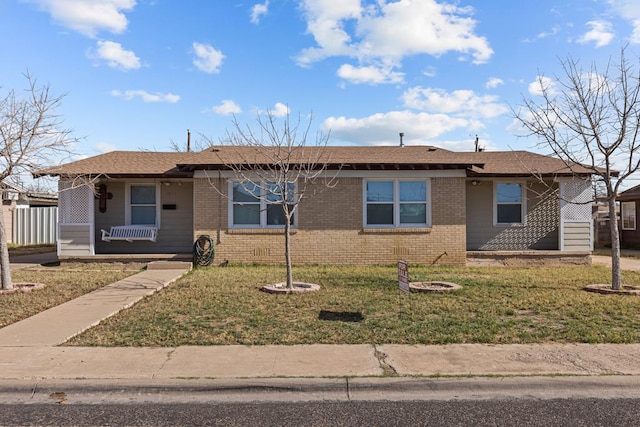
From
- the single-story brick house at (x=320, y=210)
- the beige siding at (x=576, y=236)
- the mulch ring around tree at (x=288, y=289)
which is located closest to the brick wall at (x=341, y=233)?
the single-story brick house at (x=320, y=210)

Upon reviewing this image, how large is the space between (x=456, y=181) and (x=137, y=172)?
9.32 metres

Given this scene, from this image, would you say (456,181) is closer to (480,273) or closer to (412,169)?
(412,169)

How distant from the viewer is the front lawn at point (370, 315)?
682 cm

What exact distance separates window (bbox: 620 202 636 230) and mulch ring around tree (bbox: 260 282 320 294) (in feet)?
66.1

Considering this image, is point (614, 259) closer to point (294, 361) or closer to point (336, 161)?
point (336, 161)

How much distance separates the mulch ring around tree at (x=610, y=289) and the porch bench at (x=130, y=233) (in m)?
11.7

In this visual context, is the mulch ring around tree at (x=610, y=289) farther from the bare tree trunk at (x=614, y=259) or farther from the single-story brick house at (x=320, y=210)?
the single-story brick house at (x=320, y=210)

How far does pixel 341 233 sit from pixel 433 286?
4399 millimetres

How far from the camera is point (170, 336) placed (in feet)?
22.5

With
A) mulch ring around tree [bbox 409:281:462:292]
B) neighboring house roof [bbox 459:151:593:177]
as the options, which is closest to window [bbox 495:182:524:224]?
A: neighboring house roof [bbox 459:151:593:177]

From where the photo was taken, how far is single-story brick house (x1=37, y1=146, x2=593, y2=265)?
48.2ft

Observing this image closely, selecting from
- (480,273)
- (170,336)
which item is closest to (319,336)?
(170,336)

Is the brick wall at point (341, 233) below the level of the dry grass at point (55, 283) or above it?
above

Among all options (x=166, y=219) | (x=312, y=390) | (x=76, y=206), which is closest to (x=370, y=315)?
(x=312, y=390)
